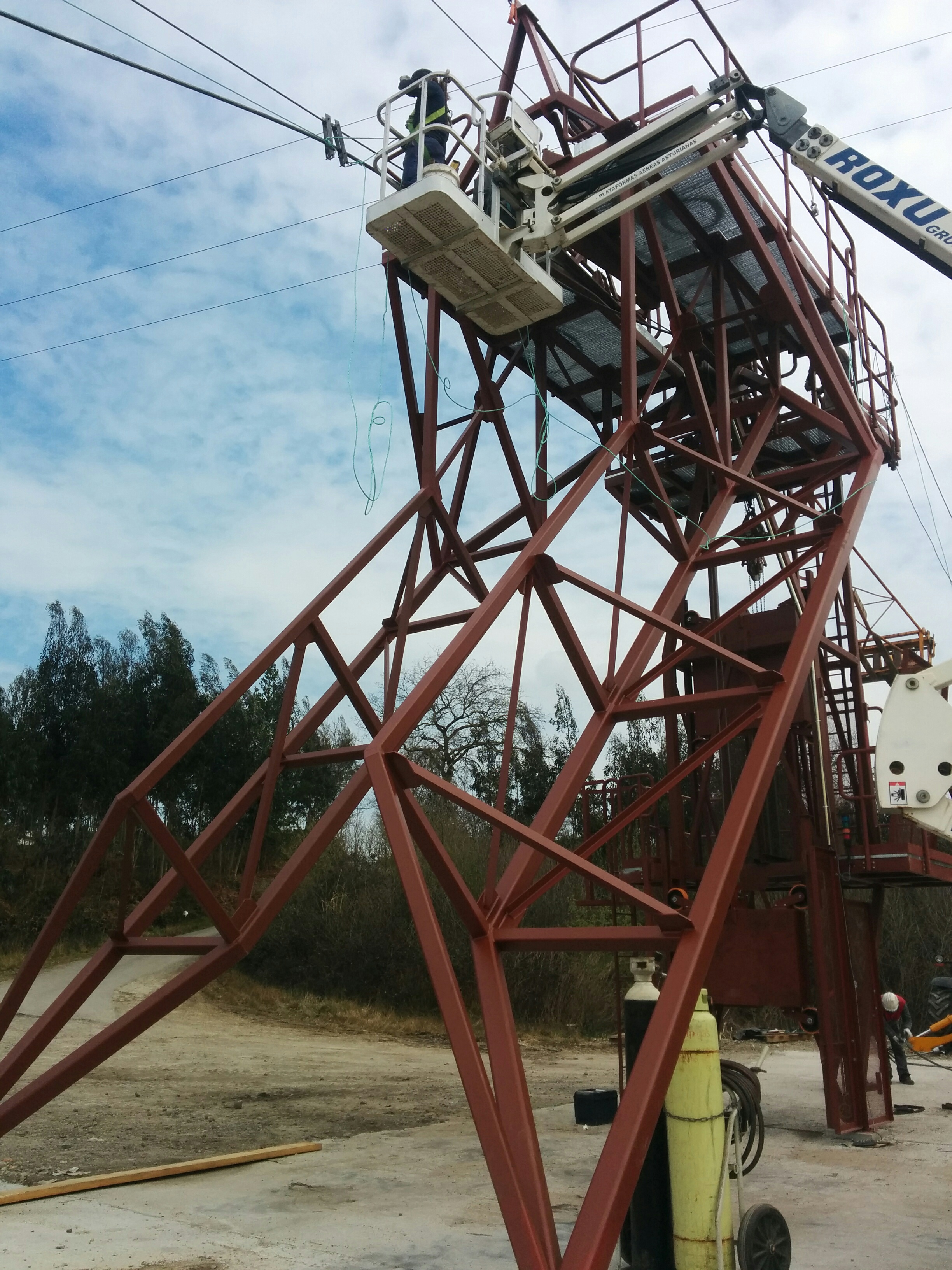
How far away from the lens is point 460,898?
707 centimetres

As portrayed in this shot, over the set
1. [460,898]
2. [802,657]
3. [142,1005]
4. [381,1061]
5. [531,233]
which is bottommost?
[381,1061]

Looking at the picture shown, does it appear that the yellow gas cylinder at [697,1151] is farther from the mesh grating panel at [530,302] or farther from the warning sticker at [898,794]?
the mesh grating panel at [530,302]

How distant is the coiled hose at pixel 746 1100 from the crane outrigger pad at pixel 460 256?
7010mm

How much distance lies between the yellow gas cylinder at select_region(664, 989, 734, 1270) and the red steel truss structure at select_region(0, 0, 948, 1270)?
495 mm

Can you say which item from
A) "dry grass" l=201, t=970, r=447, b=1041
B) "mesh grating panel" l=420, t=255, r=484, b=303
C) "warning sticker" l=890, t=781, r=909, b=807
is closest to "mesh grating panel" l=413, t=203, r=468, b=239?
"mesh grating panel" l=420, t=255, r=484, b=303

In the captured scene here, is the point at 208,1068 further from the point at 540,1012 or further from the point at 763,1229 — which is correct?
the point at 763,1229

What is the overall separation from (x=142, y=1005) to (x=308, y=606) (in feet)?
11.8

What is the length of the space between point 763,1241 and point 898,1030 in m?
13.3

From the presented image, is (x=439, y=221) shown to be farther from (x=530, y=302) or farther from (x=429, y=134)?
(x=530, y=302)

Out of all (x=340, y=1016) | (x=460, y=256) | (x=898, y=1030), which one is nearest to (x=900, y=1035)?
(x=898, y=1030)

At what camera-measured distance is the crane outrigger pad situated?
862 cm

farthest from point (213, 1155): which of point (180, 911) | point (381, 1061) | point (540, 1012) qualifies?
point (180, 911)

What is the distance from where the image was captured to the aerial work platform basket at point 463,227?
8.66 metres

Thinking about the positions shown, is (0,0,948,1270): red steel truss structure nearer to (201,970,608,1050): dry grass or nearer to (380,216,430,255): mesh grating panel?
(380,216,430,255): mesh grating panel
